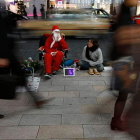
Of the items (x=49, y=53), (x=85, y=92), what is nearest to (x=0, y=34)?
(x=85, y=92)

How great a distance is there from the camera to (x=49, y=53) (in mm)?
5672

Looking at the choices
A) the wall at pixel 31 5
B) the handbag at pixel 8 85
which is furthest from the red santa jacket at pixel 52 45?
the wall at pixel 31 5

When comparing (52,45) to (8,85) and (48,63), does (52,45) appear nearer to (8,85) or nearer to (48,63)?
(48,63)

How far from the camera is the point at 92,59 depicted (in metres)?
5.83

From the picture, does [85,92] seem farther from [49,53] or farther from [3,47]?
[3,47]

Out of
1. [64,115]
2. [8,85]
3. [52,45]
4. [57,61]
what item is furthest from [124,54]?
[52,45]

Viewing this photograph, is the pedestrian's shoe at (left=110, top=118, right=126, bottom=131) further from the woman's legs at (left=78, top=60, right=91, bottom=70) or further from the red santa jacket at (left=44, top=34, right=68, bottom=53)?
the red santa jacket at (left=44, top=34, right=68, bottom=53)

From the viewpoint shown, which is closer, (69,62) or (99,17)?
(69,62)

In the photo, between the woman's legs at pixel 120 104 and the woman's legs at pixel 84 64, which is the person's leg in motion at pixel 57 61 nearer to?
the woman's legs at pixel 84 64

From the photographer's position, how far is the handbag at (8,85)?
252cm

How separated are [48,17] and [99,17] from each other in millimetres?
2703

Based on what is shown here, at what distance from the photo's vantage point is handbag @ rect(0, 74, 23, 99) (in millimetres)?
2523

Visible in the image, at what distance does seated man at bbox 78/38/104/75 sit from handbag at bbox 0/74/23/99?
3205mm

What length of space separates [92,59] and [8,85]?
357 centimetres
